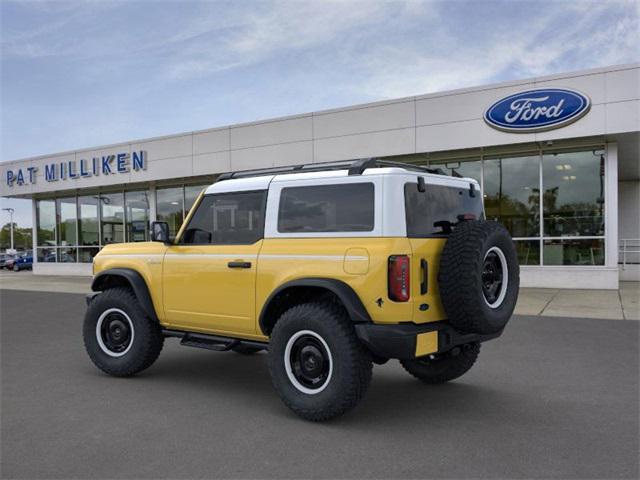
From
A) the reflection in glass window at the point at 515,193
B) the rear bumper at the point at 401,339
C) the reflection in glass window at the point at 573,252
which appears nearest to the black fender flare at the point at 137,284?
the rear bumper at the point at 401,339

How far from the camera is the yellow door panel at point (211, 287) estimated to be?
5004 mm

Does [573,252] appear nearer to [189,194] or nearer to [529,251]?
[529,251]

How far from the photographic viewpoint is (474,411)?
473cm

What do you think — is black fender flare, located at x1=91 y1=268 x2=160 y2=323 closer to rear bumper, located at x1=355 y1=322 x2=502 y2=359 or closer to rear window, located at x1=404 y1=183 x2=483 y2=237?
rear bumper, located at x1=355 y1=322 x2=502 y2=359

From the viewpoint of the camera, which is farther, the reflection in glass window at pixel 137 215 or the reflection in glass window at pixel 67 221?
the reflection in glass window at pixel 67 221

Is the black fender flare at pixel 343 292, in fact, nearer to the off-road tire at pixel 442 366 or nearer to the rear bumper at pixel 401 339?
the rear bumper at pixel 401 339

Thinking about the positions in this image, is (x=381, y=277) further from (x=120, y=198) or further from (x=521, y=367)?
(x=120, y=198)

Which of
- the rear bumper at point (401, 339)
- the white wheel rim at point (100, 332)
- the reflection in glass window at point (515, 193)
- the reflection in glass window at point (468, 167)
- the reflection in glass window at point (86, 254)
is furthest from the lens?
the reflection in glass window at point (86, 254)

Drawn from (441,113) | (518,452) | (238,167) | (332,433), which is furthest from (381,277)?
(238,167)

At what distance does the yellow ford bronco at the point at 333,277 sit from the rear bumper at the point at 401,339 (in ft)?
0.03

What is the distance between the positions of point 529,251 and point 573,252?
3.57 ft

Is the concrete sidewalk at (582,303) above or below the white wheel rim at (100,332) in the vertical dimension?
below

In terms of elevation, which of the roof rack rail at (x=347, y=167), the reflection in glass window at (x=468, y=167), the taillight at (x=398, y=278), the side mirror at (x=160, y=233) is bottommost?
the taillight at (x=398, y=278)

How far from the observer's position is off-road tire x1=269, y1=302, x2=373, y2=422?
167 inches
